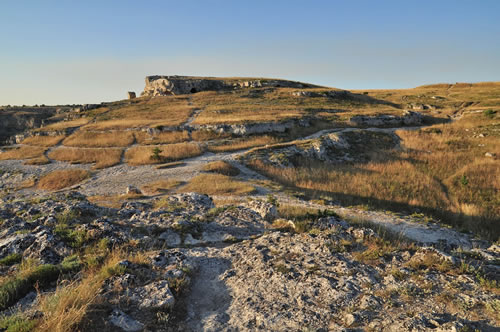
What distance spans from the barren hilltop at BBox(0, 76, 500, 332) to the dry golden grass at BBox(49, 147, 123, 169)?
0.84ft

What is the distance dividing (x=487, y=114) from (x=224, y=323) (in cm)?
5452

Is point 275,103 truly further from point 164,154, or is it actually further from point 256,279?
point 256,279

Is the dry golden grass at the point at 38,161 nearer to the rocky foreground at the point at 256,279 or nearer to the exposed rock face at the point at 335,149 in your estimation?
the exposed rock face at the point at 335,149

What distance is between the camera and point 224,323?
5062 millimetres

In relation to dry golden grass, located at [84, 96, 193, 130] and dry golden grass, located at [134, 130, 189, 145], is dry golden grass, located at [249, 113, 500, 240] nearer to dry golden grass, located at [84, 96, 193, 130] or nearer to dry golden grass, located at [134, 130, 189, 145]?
dry golden grass, located at [134, 130, 189, 145]

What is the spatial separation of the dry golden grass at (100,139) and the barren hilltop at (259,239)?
19.0 ft

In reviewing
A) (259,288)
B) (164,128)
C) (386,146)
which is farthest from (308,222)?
(164,128)

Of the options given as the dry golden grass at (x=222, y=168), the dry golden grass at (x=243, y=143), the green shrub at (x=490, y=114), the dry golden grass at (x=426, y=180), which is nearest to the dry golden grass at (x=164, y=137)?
the dry golden grass at (x=243, y=143)

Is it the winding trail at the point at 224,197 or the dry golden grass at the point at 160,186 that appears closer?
the winding trail at the point at 224,197

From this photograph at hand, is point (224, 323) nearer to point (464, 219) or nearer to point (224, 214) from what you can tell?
point (224, 214)

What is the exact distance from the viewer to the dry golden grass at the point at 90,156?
2903cm

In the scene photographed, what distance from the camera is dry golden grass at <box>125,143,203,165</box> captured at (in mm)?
27875

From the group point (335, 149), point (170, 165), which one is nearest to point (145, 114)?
point (170, 165)

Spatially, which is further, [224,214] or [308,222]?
[224,214]
